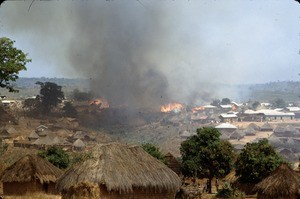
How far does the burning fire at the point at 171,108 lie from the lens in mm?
110375

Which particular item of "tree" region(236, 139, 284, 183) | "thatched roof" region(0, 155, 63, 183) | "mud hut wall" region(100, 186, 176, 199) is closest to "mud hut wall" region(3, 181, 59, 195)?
"thatched roof" region(0, 155, 63, 183)

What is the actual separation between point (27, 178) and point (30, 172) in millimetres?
369

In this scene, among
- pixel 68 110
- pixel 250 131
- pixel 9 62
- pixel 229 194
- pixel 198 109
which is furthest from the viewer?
pixel 198 109

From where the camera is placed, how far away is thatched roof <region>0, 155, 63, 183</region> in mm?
25766

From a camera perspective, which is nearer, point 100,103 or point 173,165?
point 173,165

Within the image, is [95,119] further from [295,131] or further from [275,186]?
[275,186]

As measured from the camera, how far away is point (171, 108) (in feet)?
376

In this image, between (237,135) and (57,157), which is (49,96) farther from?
(57,157)

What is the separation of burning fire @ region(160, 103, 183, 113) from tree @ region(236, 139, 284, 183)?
2964 inches

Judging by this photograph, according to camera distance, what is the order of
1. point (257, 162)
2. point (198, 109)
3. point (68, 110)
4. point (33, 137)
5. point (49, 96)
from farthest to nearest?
1. point (198, 109)
2. point (49, 96)
3. point (68, 110)
4. point (33, 137)
5. point (257, 162)

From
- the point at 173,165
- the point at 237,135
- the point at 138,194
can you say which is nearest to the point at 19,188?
the point at 138,194

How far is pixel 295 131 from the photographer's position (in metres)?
88.6

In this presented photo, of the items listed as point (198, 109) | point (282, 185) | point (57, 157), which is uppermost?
point (198, 109)

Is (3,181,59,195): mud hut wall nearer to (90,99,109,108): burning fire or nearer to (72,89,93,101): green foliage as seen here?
(90,99,109,108): burning fire
